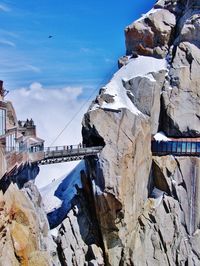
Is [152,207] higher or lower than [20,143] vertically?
lower

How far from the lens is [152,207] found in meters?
66.2

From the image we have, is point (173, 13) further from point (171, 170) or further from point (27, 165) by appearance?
point (27, 165)

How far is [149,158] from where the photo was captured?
66.9m

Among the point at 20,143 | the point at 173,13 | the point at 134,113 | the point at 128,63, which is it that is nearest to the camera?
the point at 20,143

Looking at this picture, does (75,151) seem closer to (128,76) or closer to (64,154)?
(64,154)

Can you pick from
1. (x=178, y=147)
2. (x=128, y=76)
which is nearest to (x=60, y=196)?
(x=178, y=147)

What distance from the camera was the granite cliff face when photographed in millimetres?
62031

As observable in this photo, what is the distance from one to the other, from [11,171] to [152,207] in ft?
95.2

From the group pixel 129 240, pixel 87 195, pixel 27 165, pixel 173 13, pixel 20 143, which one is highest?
pixel 173 13

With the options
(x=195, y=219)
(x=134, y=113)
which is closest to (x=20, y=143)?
(x=134, y=113)

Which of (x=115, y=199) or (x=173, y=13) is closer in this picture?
(x=115, y=199)

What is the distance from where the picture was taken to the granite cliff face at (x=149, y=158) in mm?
62031

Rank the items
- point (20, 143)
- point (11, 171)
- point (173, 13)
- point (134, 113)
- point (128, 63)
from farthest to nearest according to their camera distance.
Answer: point (173, 13) → point (128, 63) → point (134, 113) → point (20, 143) → point (11, 171)

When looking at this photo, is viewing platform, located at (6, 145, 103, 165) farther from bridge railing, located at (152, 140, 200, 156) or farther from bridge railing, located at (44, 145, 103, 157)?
bridge railing, located at (152, 140, 200, 156)
